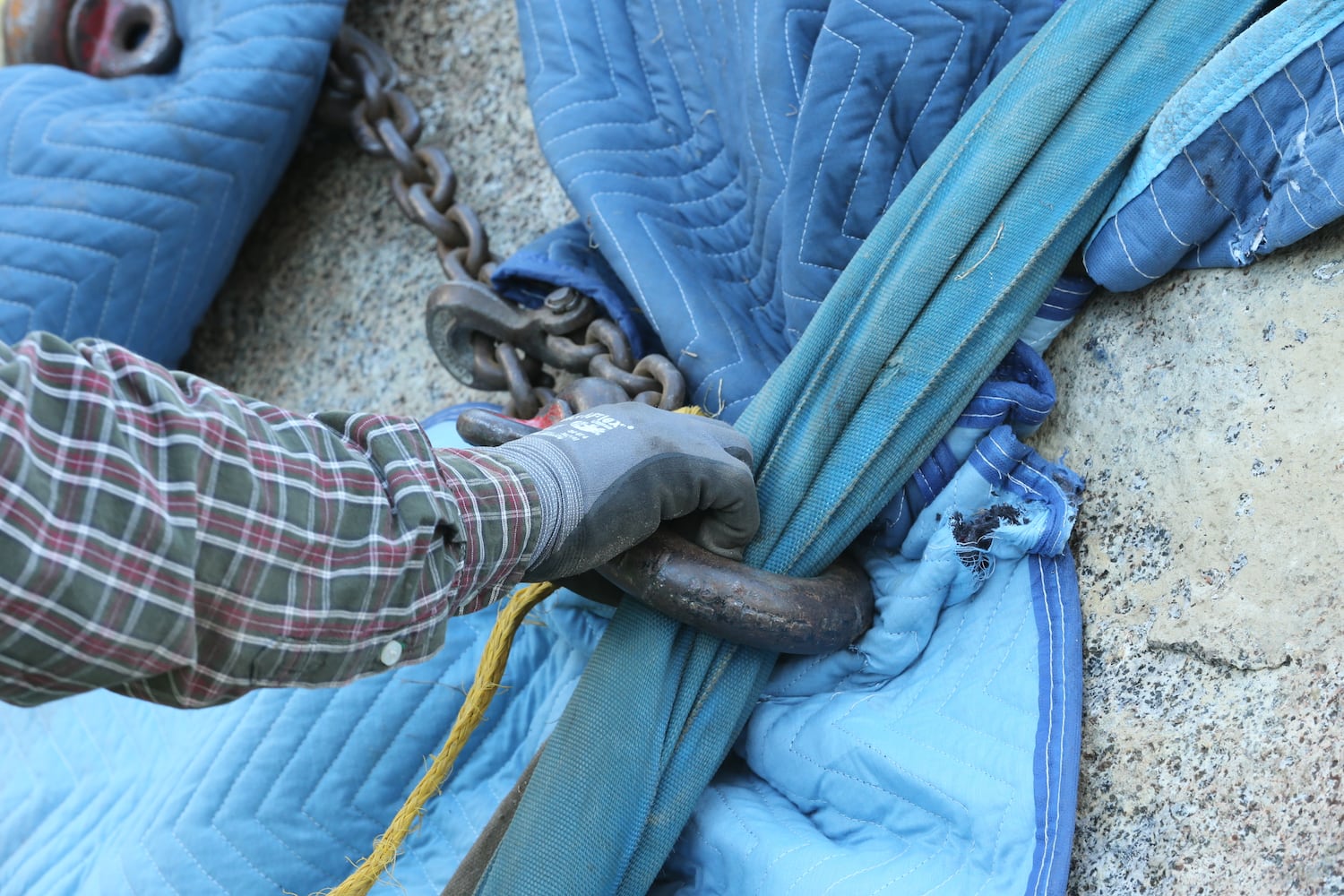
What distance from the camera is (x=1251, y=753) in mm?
775

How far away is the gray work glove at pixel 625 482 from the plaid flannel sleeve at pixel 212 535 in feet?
0.09

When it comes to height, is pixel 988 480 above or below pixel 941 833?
above

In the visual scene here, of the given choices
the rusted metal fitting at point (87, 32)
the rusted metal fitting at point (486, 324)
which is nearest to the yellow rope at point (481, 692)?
the rusted metal fitting at point (486, 324)

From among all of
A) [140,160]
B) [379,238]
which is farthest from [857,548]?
[140,160]

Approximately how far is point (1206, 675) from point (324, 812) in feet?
2.64

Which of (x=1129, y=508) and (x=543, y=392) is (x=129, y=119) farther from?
(x=1129, y=508)

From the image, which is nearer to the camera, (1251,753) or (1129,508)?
(1251,753)

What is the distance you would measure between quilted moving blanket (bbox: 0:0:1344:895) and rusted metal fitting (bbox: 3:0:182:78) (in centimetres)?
58

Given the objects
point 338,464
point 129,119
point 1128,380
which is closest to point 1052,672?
point 1128,380

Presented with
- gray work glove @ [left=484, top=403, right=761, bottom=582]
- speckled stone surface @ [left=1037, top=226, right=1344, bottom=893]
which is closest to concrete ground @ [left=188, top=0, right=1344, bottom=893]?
speckled stone surface @ [left=1037, top=226, right=1344, bottom=893]

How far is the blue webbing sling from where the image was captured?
878 millimetres

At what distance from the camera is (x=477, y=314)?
123 centimetres

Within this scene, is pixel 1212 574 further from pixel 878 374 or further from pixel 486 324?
pixel 486 324

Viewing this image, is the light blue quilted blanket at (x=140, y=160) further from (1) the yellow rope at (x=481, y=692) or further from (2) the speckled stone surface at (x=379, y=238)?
(1) the yellow rope at (x=481, y=692)
